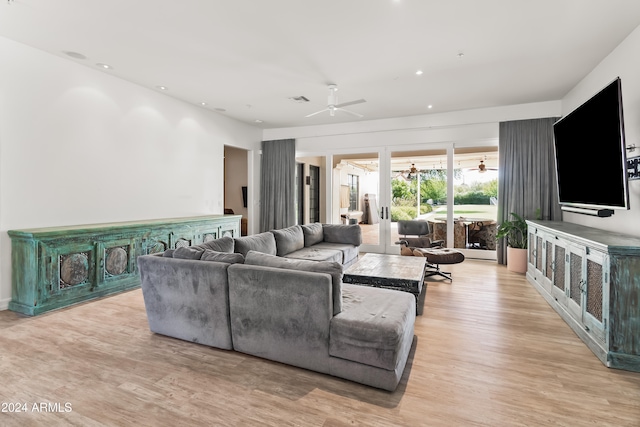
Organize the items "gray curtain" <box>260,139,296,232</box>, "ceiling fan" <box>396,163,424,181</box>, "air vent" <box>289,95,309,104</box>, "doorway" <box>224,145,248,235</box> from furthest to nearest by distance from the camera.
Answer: "doorway" <box>224,145,248,235</box>
"gray curtain" <box>260,139,296,232</box>
"ceiling fan" <box>396,163,424,181</box>
"air vent" <box>289,95,309,104</box>

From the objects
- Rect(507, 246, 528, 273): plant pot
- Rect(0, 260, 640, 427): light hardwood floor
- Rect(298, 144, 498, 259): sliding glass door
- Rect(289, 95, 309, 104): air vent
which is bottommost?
Rect(0, 260, 640, 427): light hardwood floor

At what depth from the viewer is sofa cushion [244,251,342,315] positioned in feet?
7.23

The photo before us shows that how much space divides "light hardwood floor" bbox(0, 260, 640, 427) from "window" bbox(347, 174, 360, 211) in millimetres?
4676

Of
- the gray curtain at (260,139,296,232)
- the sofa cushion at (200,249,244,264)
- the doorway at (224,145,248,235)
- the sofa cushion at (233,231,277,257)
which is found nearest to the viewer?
the sofa cushion at (200,249,244,264)

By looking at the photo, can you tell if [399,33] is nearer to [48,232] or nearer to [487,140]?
[487,140]

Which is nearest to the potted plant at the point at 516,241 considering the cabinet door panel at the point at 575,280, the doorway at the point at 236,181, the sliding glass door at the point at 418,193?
the sliding glass door at the point at 418,193

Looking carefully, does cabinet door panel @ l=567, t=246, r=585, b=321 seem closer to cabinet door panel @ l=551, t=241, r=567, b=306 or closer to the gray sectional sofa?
cabinet door panel @ l=551, t=241, r=567, b=306

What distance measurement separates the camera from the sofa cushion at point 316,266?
2205 mm

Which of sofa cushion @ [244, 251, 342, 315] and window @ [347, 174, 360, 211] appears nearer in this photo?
sofa cushion @ [244, 251, 342, 315]

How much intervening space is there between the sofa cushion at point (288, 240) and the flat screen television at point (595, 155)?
12.0ft

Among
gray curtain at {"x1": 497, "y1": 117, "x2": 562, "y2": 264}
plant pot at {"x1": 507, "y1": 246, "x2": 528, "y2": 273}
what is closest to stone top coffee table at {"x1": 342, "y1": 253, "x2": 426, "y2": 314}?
plant pot at {"x1": 507, "y1": 246, "x2": 528, "y2": 273}

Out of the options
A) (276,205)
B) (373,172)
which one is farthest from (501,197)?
(276,205)

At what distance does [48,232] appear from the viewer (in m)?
3.35

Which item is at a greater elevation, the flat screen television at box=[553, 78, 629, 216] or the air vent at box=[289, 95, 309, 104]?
the air vent at box=[289, 95, 309, 104]
